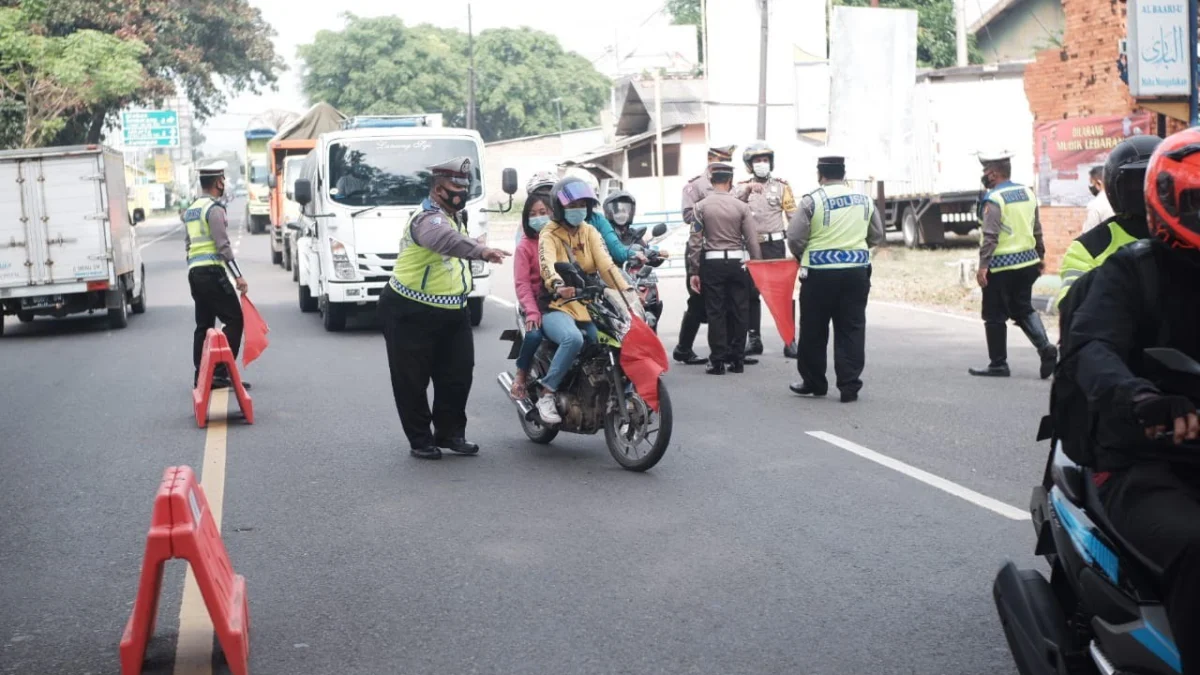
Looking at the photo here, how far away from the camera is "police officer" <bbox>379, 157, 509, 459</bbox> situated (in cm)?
829

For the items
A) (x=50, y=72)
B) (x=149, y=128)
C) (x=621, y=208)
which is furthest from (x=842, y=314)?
(x=149, y=128)

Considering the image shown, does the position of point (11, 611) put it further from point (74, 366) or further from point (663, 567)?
point (74, 366)

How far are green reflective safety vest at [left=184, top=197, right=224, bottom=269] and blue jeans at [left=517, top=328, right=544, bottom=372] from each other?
12.3 ft

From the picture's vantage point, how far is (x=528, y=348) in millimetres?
8672

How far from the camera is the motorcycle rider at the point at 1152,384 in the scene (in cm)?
306

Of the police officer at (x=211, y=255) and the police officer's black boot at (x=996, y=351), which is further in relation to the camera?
the police officer's black boot at (x=996, y=351)

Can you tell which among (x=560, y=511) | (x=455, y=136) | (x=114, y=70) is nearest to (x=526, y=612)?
(x=560, y=511)

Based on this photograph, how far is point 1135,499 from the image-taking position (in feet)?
10.8

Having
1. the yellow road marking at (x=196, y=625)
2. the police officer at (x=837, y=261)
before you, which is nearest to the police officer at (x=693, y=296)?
the police officer at (x=837, y=261)

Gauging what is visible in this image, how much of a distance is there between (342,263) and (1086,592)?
533 inches

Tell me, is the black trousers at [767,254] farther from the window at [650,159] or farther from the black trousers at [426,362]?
the window at [650,159]

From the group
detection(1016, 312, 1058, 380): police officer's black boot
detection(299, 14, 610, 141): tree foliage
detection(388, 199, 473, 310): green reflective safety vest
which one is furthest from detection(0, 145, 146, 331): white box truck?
detection(299, 14, 610, 141): tree foliage

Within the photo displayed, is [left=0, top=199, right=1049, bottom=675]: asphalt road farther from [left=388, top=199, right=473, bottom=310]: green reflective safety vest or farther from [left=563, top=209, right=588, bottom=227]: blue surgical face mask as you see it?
[left=563, top=209, right=588, bottom=227]: blue surgical face mask

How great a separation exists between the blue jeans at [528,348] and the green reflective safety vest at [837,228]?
2825 mm
